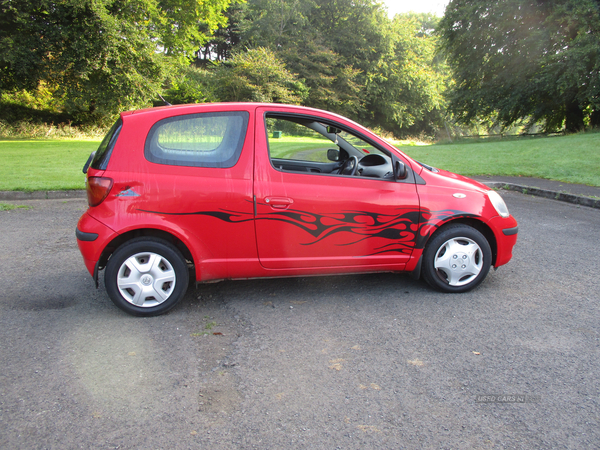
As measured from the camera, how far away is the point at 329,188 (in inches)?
150

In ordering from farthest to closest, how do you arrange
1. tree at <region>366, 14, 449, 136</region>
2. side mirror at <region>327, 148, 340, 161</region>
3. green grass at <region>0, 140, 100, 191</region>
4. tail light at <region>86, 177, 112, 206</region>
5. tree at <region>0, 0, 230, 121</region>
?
tree at <region>366, 14, 449, 136</region>, tree at <region>0, 0, 230, 121</region>, green grass at <region>0, 140, 100, 191</region>, side mirror at <region>327, 148, 340, 161</region>, tail light at <region>86, 177, 112, 206</region>

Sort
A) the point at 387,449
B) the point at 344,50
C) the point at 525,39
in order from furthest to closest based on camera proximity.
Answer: the point at 344,50 → the point at 525,39 → the point at 387,449

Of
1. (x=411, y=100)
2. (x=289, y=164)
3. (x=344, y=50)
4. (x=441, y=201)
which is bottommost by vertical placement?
(x=441, y=201)

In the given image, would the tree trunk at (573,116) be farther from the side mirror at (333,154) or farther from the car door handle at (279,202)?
the car door handle at (279,202)

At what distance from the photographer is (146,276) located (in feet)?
11.8

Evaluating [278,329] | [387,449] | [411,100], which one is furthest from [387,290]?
[411,100]

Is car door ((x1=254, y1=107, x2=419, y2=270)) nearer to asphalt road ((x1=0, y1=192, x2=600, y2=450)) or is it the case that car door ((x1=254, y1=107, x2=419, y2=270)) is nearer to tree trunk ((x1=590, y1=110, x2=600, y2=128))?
asphalt road ((x1=0, y1=192, x2=600, y2=450))

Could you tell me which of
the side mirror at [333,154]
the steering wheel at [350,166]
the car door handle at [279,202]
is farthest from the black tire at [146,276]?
the side mirror at [333,154]

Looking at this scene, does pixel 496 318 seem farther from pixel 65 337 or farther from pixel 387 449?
pixel 65 337

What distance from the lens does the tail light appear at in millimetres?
3508

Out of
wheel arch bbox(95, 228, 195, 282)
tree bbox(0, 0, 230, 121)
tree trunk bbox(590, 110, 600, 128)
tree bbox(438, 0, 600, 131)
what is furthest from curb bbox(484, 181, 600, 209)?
tree trunk bbox(590, 110, 600, 128)

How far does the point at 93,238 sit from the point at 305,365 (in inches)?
77.8

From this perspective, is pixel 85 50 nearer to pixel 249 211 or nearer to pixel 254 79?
pixel 254 79

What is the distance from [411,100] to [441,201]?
177 ft
